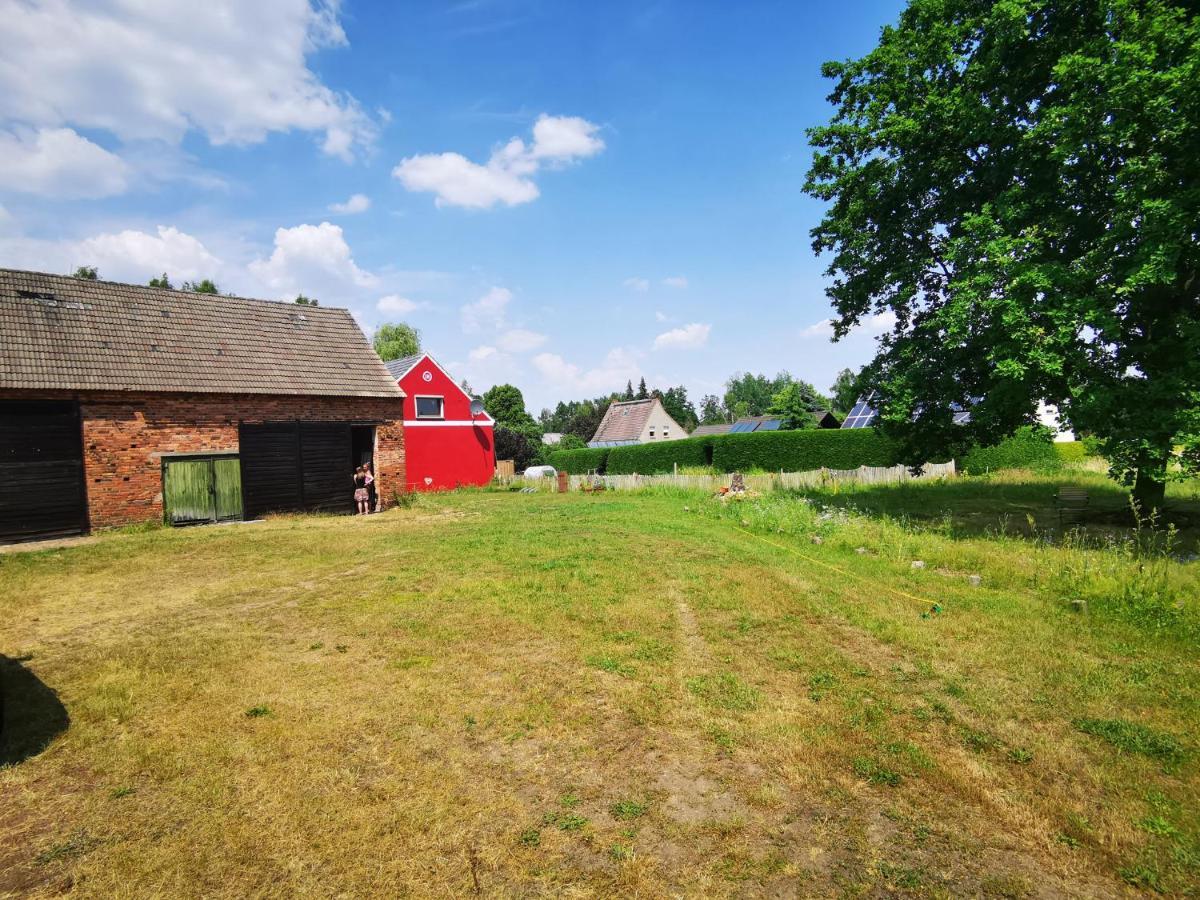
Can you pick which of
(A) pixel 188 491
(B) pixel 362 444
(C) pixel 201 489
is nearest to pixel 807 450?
(B) pixel 362 444

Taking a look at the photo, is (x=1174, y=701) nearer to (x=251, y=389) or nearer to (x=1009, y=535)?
(x=1009, y=535)

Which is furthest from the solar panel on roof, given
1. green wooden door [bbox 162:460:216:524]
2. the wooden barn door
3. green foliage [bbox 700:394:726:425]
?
green foliage [bbox 700:394:726:425]

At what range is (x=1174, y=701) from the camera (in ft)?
16.9

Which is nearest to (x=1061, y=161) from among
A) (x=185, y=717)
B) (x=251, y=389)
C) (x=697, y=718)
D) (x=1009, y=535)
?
(x=1009, y=535)

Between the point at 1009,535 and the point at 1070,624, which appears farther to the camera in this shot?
the point at 1009,535

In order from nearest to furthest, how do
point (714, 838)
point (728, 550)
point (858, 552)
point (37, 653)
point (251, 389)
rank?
point (714, 838) < point (37, 653) < point (858, 552) < point (728, 550) < point (251, 389)

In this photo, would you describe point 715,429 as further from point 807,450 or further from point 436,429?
point 436,429

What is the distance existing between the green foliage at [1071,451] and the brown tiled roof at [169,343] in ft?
102

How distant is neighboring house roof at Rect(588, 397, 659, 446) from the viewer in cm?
5431

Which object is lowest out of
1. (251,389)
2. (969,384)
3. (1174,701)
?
(1174,701)

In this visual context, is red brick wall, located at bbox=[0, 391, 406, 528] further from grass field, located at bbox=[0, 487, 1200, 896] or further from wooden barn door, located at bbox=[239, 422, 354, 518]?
grass field, located at bbox=[0, 487, 1200, 896]

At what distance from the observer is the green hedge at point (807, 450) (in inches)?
1063

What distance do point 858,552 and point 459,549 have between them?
835cm

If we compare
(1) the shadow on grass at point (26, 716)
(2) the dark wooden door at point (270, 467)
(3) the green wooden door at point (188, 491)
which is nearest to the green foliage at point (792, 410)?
(2) the dark wooden door at point (270, 467)
